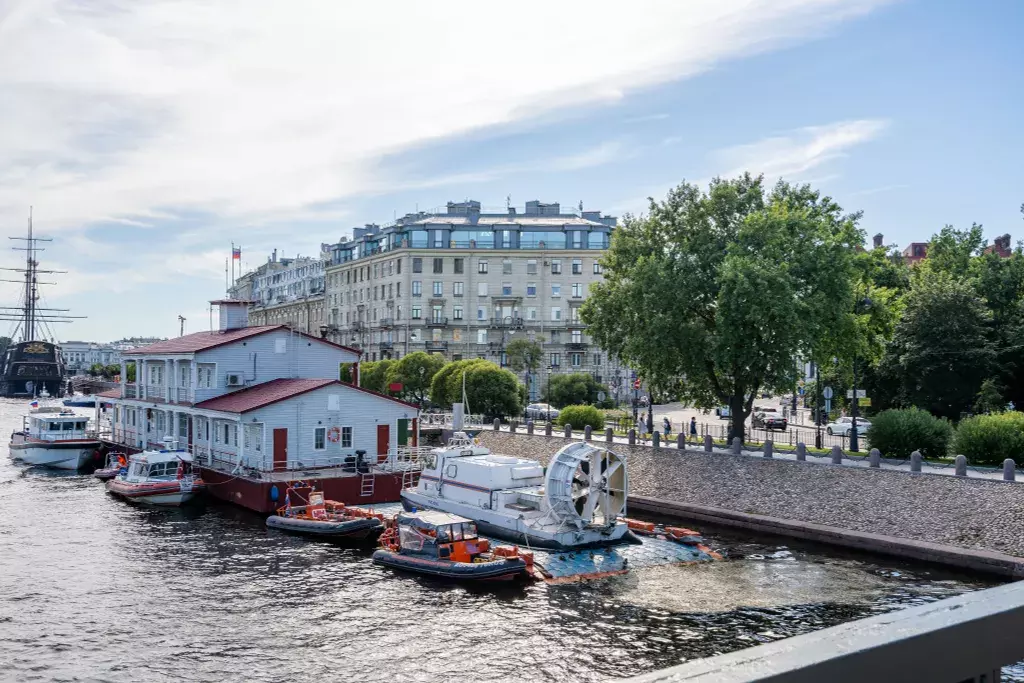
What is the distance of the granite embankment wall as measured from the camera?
3170cm

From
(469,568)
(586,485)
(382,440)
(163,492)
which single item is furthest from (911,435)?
(163,492)

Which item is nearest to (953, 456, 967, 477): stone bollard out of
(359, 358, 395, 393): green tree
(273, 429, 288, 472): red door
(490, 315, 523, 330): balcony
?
(273, 429, 288, 472): red door

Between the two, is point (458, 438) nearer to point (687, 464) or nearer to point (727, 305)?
point (687, 464)

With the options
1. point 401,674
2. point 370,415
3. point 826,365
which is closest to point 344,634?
point 401,674

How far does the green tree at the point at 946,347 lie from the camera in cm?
5228

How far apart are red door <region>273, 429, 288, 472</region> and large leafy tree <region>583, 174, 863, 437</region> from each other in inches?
795

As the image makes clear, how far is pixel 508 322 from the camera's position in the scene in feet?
346

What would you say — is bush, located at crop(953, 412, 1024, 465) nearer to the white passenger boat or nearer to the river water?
the river water

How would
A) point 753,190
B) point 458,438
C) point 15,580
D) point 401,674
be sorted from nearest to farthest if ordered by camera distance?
point 401,674
point 15,580
point 458,438
point 753,190

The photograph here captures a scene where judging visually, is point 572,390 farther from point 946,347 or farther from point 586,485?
point 586,485

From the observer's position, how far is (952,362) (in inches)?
2067

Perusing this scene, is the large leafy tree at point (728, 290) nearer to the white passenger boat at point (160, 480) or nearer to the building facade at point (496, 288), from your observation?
the white passenger boat at point (160, 480)

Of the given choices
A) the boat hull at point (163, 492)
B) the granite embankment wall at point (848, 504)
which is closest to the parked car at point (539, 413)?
the granite embankment wall at point (848, 504)

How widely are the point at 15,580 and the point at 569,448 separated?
66.3 feet
